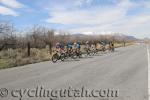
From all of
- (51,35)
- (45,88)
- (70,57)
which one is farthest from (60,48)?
(51,35)

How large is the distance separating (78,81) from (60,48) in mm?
12186

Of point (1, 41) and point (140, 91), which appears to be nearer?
point (140, 91)

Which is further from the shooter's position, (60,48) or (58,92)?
(60,48)

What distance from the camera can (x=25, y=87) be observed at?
374 inches

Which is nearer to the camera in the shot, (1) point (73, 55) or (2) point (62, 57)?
(2) point (62, 57)

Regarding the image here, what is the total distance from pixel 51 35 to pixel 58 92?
50.6 metres

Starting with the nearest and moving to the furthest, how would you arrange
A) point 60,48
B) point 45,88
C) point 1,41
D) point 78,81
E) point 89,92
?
point 89,92 → point 45,88 → point 78,81 → point 60,48 → point 1,41

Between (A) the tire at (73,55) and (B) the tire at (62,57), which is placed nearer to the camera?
(B) the tire at (62,57)

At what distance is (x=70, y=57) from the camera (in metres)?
25.7

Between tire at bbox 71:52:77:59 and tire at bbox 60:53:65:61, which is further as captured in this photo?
tire at bbox 71:52:77:59

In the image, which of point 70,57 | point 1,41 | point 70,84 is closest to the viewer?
point 70,84

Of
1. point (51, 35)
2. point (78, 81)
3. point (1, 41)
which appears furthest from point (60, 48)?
→ point (51, 35)

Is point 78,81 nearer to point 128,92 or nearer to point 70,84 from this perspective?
point 70,84

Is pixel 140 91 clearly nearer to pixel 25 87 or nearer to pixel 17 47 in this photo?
pixel 25 87
